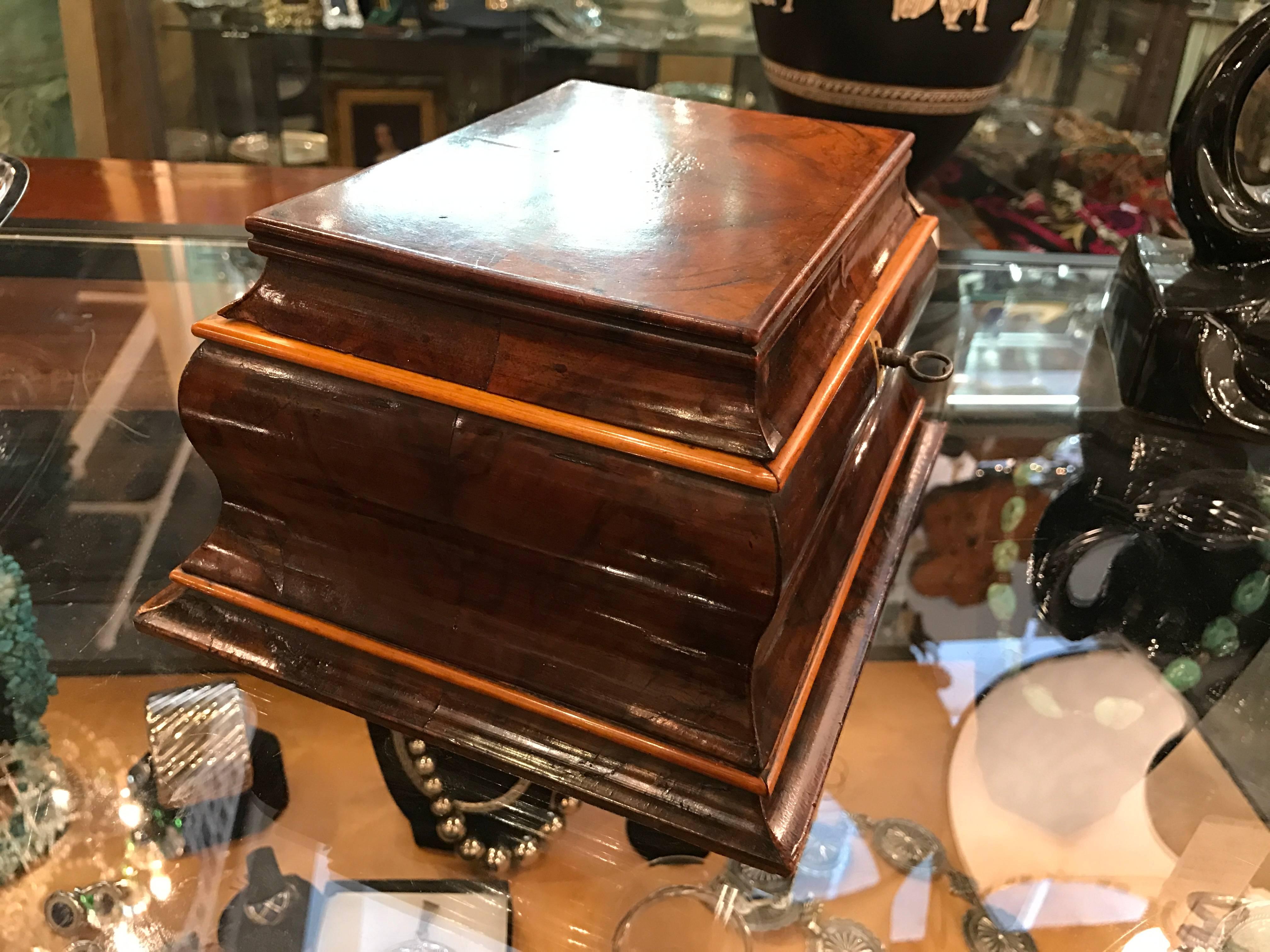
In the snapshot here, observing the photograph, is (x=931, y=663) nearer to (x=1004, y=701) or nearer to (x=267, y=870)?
(x=1004, y=701)

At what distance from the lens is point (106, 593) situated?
67 centimetres

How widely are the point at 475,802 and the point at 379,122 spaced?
131 centimetres

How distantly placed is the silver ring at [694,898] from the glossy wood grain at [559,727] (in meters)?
0.06

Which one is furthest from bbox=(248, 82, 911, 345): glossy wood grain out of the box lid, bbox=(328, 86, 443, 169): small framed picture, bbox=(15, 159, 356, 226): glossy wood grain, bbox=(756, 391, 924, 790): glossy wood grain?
bbox=(328, 86, 443, 169): small framed picture

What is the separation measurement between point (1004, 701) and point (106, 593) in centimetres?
62

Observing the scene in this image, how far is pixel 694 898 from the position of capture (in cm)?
53

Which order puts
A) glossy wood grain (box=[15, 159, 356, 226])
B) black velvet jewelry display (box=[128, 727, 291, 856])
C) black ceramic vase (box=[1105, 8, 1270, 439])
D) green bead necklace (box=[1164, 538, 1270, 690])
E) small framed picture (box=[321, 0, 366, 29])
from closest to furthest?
black velvet jewelry display (box=[128, 727, 291, 856])
green bead necklace (box=[1164, 538, 1270, 690])
black ceramic vase (box=[1105, 8, 1270, 439])
glossy wood grain (box=[15, 159, 356, 226])
small framed picture (box=[321, 0, 366, 29])

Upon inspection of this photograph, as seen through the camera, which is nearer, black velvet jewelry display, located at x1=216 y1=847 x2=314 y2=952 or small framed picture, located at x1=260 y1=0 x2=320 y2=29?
black velvet jewelry display, located at x1=216 y1=847 x2=314 y2=952

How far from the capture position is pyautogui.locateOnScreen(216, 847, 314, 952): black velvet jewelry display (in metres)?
0.49

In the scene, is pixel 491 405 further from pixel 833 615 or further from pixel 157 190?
pixel 157 190

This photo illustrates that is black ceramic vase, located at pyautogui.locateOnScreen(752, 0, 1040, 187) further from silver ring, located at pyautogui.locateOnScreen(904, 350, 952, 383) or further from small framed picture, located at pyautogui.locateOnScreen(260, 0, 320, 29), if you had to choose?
small framed picture, located at pyautogui.locateOnScreen(260, 0, 320, 29)

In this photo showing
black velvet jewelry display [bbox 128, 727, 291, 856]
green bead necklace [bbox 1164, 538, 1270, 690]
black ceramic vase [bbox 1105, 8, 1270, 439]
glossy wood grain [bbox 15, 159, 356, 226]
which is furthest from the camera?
glossy wood grain [bbox 15, 159, 356, 226]

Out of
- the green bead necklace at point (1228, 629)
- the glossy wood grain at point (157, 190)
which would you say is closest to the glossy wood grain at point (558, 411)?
the green bead necklace at point (1228, 629)

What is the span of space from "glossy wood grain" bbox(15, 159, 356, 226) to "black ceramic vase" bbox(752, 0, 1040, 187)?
567 millimetres
